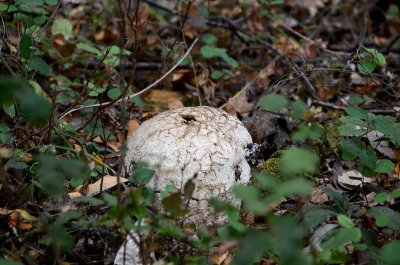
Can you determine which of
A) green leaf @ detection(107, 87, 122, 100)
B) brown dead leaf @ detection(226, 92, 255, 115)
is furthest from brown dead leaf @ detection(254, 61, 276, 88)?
green leaf @ detection(107, 87, 122, 100)

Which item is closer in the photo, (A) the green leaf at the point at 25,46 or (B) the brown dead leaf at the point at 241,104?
(A) the green leaf at the point at 25,46

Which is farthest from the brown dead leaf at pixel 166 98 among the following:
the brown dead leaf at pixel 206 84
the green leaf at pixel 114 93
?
the green leaf at pixel 114 93

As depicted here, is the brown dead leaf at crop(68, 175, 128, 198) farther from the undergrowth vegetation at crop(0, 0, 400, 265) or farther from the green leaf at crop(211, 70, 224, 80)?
the green leaf at crop(211, 70, 224, 80)

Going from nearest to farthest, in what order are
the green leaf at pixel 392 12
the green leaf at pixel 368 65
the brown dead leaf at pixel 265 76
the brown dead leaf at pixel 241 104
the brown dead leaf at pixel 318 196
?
the green leaf at pixel 368 65
the brown dead leaf at pixel 318 196
the brown dead leaf at pixel 241 104
the brown dead leaf at pixel 265 76
the green leaf at pixel 392 12

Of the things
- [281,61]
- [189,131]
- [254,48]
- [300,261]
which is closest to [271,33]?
[254,48]

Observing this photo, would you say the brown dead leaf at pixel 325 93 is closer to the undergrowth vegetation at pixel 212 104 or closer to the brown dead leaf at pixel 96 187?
the undergrowth vegetation at pixel 212 104

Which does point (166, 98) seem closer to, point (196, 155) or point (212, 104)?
point (212, 104)
